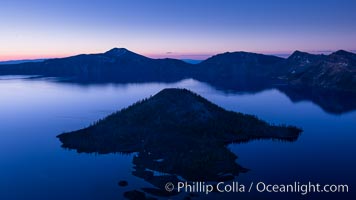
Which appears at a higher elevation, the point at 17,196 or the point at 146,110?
the point at 146,110

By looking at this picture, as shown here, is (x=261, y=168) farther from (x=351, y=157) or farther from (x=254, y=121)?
(x=254, y=121)

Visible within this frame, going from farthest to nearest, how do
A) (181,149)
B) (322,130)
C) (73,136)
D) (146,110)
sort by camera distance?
(322,130) → (146,110) → (73,136) → (181,149)

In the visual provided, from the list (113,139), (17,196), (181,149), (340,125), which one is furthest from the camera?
(340,125)

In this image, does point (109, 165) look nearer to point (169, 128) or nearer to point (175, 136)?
point (175, 136)

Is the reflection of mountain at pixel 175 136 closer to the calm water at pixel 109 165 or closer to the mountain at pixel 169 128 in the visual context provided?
the mountain at pixel 169 128

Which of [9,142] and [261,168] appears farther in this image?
[9,142]

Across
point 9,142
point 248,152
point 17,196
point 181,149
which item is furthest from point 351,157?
point 9,142

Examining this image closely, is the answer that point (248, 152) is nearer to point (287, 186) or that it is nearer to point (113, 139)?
point (287, 186)

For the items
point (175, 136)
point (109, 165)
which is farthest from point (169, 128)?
point (109, 165)
